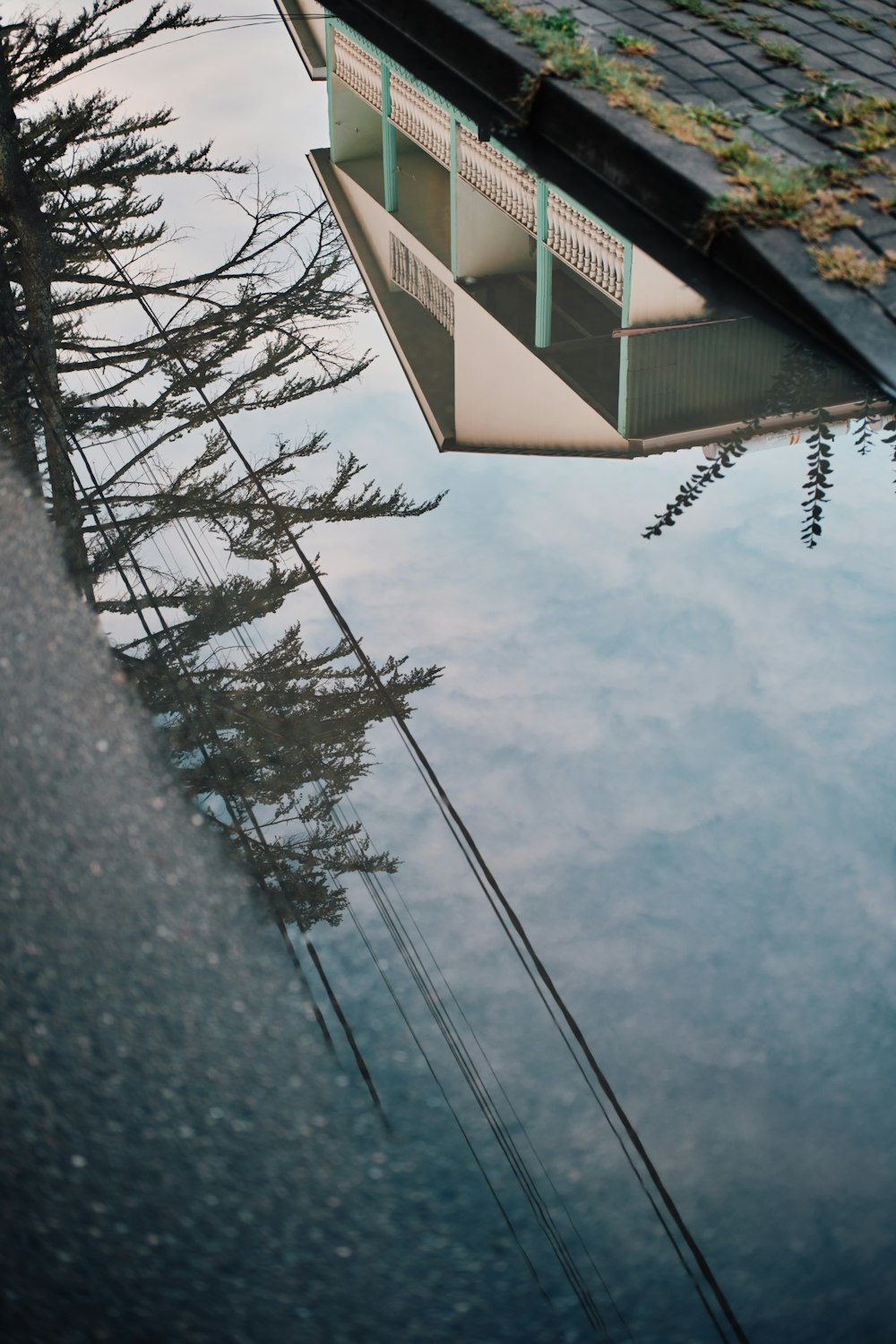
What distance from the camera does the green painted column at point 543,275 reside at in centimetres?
446

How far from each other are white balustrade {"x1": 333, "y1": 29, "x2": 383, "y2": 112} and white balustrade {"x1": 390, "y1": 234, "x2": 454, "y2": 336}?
1.93m

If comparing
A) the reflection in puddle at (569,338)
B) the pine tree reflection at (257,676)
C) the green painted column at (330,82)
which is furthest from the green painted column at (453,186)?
the pine tree reflection at (257,676)

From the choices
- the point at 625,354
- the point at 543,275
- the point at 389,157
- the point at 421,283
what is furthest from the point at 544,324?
the point at 389,157

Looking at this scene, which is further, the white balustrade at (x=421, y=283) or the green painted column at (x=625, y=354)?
the white balustrade at (x=421, y=283)

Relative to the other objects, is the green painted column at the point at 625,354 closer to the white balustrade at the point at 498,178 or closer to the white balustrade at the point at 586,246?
the white balustrade at the point at 586,246

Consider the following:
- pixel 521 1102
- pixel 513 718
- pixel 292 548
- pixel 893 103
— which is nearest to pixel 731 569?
pixel 513 718

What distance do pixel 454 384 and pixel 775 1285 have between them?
3082mm

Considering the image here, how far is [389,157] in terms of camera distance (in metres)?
6.11

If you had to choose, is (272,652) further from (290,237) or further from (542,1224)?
(290,237)

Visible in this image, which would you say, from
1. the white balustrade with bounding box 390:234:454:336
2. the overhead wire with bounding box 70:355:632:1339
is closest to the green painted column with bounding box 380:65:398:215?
the white balustrade with bounding box 390:234:454:336

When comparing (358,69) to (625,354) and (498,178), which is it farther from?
(625,354)

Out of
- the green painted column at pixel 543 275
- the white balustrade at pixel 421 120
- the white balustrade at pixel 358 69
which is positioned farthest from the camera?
the white balustrade at pixel 358 69

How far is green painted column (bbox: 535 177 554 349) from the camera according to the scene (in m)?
4.46

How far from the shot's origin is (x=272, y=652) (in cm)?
306
